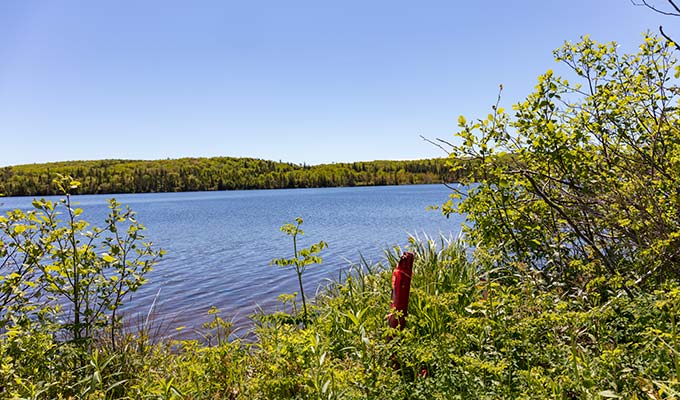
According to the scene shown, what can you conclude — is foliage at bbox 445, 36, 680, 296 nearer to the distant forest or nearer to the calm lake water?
the calm lake water

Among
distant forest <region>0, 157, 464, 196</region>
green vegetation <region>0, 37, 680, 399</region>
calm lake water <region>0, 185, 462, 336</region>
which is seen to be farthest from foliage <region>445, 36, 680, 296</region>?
distant forest <region>0, 157, 464, 196</region>

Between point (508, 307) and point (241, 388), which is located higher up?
point (508, 307)

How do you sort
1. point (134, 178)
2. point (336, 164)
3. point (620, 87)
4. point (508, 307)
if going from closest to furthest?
point (508, 307)
point (620, 87)
point (134, 178)
point (336, 164)

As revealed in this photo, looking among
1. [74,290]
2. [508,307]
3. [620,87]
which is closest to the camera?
[508,307]

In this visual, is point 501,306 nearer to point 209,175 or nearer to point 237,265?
point 237,265

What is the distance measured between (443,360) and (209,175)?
131 metres

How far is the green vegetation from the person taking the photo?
294cm

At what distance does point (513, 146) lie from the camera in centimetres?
538

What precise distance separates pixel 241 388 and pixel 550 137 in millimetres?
3975

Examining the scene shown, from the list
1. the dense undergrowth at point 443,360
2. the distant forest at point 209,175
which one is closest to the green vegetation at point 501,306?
the dense undergrowth at point 443,360

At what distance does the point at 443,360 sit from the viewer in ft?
10.6

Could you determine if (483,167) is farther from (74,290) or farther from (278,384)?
(74,290)

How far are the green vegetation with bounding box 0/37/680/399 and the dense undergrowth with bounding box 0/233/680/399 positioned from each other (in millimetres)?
18

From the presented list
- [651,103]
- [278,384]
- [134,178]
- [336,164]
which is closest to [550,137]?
[651,103]
